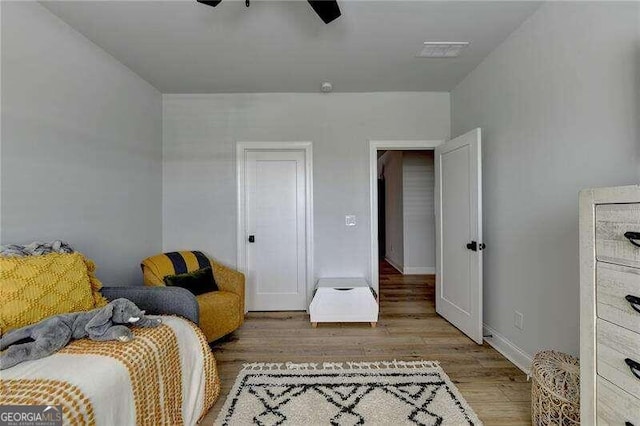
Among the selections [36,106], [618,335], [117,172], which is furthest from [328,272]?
[36,106]

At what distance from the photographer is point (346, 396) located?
5.99 feet

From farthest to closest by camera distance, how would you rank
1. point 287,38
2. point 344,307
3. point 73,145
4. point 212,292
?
1. point 344,307
2. point 212,292
3. point 287,38
4. point 73,145

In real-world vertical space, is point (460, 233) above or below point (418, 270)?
above

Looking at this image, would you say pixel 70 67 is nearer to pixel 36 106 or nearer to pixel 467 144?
pixel 36 106

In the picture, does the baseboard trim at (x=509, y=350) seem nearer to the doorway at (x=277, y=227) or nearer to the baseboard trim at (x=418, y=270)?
the doorway at (x=277, y=227)

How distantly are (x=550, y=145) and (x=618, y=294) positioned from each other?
4.00ft

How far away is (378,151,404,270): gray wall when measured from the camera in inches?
224

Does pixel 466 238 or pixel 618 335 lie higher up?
pixel 466 238

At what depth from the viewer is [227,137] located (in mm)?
3430

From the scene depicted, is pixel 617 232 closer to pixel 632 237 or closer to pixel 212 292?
pixel 632 237

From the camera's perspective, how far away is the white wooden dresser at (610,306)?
0.99 metres

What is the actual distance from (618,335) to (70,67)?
11.1ft

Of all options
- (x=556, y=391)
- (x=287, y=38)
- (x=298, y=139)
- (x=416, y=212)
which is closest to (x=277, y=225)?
(x=298, y=139)

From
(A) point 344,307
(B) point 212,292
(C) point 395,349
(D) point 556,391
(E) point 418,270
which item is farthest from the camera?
(E) point 418,270
